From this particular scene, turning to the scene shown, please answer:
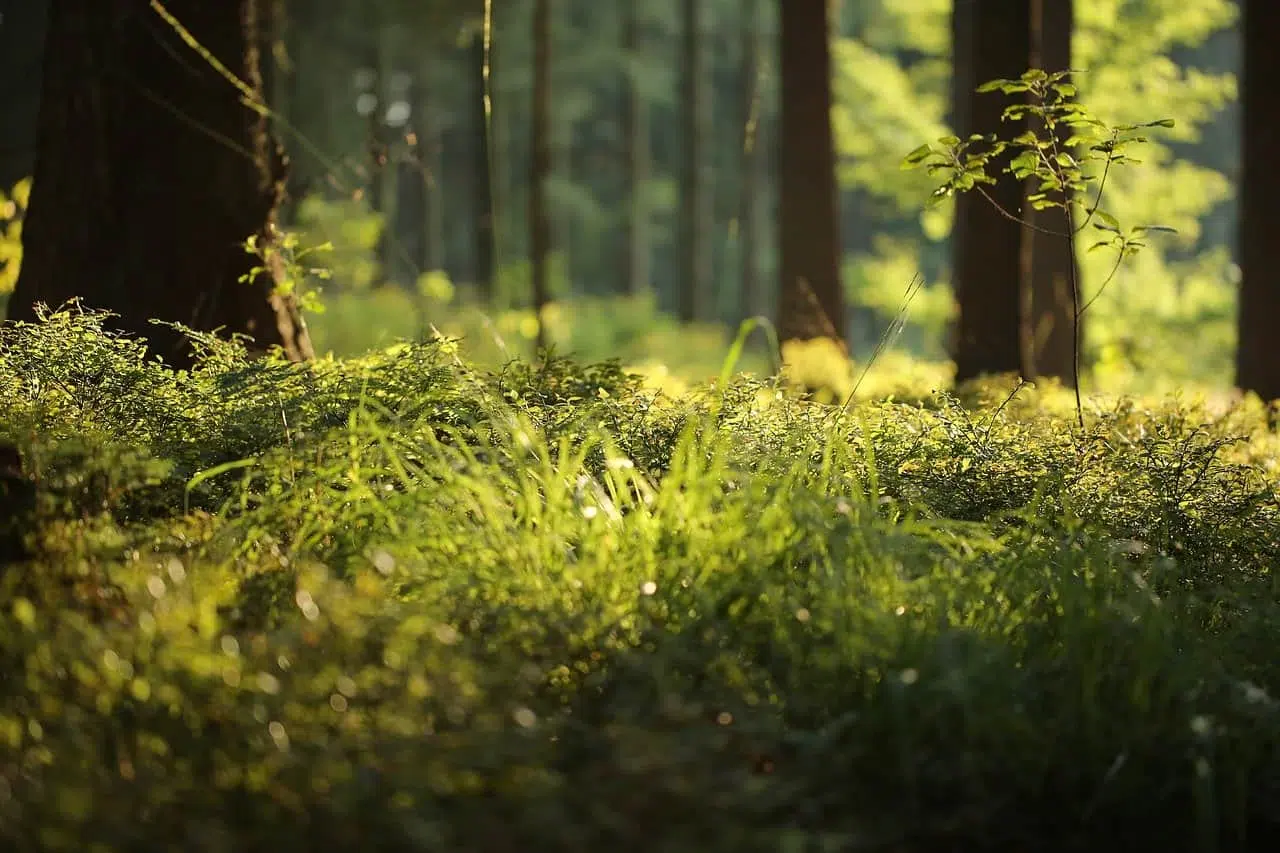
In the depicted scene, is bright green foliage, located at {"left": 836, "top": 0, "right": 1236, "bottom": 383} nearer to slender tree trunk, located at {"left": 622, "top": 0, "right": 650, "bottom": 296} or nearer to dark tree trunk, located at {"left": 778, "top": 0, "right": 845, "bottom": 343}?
dark tree trunk, located at {"left": 778, "top": 0, "right": 845, "bottom": 343}

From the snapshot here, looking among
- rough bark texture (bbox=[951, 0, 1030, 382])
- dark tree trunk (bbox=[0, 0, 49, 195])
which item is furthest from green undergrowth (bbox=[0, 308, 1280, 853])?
dark tree trunk (bbox=[0, 0, 49, 195])

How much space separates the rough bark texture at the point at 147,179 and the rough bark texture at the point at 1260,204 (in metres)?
8.02

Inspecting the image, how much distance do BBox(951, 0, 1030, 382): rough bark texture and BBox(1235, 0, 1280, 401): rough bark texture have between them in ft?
9.04

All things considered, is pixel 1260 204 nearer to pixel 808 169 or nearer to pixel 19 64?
pixel 808 169

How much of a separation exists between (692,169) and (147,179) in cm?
2028

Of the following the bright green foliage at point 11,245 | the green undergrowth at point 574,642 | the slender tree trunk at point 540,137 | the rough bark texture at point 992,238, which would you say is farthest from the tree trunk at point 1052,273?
the bright green foliage at point 11,245

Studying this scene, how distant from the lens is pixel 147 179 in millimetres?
6055

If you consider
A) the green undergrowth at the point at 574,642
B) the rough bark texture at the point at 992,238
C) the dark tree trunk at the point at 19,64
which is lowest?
the green undergrowth at the point at 574,642

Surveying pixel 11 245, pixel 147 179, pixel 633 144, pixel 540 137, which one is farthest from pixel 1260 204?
pixel 633 144

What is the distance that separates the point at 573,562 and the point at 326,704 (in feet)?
3.75

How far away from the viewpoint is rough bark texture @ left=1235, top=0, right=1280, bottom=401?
398 inches

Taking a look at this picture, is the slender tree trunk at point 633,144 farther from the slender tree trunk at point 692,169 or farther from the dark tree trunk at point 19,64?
the dark tree trunk at point 19,64

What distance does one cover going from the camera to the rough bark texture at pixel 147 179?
6.02m

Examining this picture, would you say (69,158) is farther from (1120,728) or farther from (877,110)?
(877,110)
